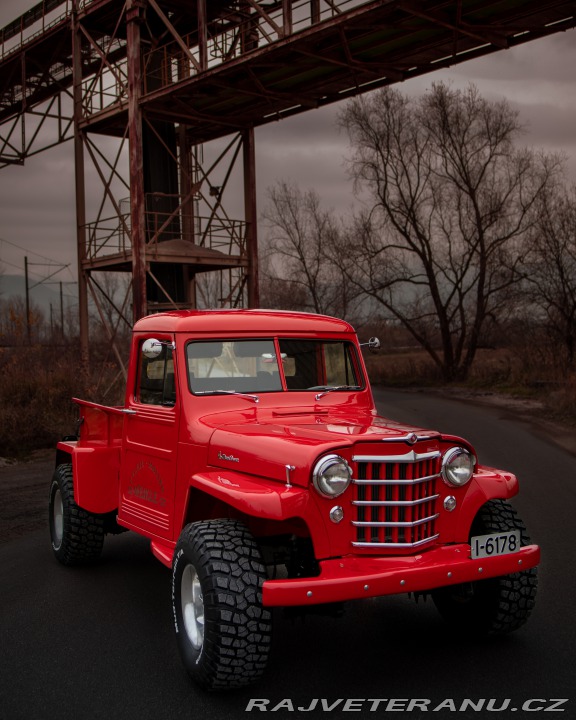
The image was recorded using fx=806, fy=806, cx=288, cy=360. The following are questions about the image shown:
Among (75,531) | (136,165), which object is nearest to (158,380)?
(75,531)

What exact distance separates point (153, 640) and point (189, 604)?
0.77m

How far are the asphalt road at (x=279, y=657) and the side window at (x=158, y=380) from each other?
5.43ft

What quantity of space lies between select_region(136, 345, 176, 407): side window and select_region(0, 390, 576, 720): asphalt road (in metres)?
1.65

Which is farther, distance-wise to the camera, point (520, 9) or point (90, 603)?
point (520, 9)

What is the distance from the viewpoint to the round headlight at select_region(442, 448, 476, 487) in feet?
16.6

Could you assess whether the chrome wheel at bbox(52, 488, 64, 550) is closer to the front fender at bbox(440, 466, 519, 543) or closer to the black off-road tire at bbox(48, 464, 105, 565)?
the black off-road tire at bbox(48, 464, 105, 565)

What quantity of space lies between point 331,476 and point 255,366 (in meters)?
1.80

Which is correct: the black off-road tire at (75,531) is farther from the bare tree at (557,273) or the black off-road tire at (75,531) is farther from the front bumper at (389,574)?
the bare tree at (557,273)

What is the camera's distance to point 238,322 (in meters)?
6.34

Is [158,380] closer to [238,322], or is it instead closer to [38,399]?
[238,322]

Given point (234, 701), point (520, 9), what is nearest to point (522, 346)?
point (520, 9)

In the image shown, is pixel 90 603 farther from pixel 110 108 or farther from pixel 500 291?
pixel 500 291

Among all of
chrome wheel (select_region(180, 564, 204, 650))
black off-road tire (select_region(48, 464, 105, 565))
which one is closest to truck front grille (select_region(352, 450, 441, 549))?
chrome wheel (select_region(180, 564, 204, 650))

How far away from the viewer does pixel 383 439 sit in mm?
4785
